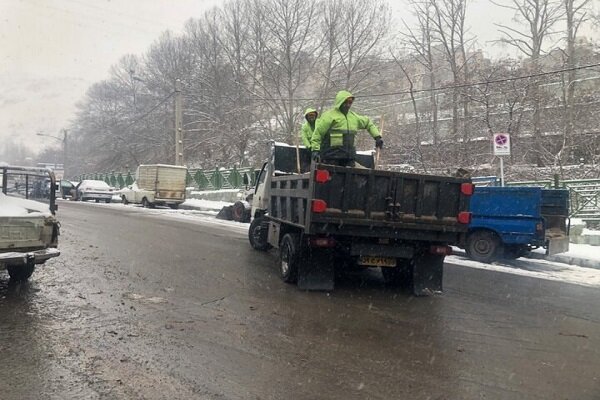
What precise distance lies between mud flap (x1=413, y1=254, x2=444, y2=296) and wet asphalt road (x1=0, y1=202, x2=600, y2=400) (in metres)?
0.27

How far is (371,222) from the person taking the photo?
641cm

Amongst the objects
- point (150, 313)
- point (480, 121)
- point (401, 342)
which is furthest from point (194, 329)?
point (480, 121)

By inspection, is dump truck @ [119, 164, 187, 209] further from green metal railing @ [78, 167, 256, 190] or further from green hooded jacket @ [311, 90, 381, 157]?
green hooded jacket @ [311, 90, 381, 157]

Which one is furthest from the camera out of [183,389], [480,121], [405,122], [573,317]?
[405,122]

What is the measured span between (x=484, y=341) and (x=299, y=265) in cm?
273

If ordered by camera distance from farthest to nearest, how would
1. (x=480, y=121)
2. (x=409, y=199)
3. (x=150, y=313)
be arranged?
(x=480, y=121), (x=409, y=199), (x=150, y=313)

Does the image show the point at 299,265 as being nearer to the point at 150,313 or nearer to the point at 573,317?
the point at 150,313

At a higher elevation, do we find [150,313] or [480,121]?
[480,121]

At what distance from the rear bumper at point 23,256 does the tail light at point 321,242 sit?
338 cm

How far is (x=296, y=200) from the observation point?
22.6ft

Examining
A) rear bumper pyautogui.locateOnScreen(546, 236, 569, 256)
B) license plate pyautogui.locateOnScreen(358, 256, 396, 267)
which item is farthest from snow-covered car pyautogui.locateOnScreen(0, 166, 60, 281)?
rear bumper pyautogui.locateOnScreen(546, 236, 569, 256)

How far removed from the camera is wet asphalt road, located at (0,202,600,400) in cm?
376

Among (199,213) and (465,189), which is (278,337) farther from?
(199,213)

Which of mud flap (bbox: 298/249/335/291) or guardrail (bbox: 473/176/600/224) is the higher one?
guardrail (bbox: 473/176/600/224)
